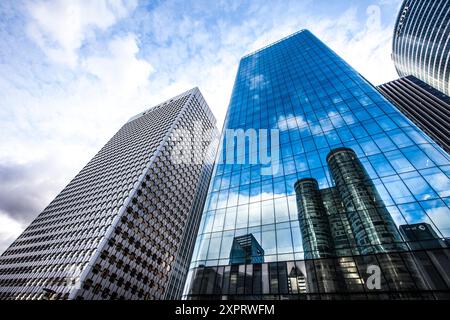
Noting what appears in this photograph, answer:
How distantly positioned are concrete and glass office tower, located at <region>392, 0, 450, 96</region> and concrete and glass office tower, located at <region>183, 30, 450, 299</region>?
103 m

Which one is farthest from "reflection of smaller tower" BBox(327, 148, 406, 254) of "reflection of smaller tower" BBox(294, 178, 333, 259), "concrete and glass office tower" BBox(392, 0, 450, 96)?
"concrete and glass office tower" BBox(392, 0, 450, 96)

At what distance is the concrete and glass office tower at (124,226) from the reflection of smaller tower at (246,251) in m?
40.7

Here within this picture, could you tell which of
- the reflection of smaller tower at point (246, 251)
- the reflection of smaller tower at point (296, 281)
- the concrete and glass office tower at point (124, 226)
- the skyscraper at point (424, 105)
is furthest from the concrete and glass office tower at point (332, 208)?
the skyscraper at point (424, 105)

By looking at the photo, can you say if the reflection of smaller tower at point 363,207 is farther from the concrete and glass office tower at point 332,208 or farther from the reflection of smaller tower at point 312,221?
the reflection of smaller tower at point 312,221

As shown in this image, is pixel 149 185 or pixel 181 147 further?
pixel 181 147

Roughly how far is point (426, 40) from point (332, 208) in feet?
445

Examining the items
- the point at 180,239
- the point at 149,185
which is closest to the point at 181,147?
the point at 149,185

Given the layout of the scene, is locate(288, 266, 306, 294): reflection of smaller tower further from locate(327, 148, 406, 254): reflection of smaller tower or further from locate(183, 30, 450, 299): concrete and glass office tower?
locate(327, 148, 406, 254): reflection of smaller tower

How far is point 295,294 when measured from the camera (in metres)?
17.1

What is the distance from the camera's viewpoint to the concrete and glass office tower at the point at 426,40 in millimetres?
94750

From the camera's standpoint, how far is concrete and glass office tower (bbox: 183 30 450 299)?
52.7ft

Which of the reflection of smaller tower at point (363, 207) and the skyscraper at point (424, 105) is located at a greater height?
the skyscraper at point (424, 105)
